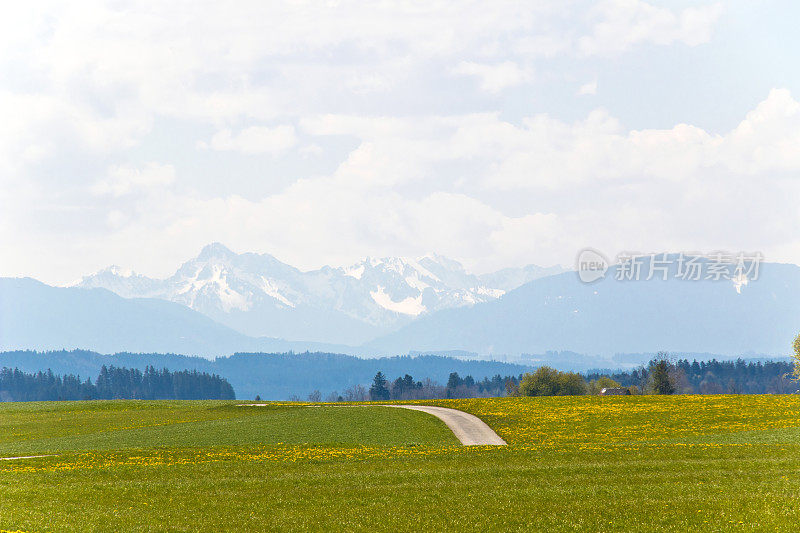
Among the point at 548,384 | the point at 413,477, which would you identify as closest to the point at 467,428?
the point at 413,477

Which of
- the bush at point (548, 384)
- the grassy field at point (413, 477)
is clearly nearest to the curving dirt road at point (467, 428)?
the grassy field at point (413, 477)

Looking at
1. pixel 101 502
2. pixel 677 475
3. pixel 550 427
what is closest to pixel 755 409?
pixel 550 427

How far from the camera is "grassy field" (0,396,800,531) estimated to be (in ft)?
100

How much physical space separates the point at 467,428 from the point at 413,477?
32383 millimetres

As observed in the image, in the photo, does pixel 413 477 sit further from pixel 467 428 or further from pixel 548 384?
pixel 548 384

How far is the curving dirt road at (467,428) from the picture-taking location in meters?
64.1

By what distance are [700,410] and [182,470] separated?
59.4 meters

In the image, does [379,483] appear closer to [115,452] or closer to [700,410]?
[115,452]

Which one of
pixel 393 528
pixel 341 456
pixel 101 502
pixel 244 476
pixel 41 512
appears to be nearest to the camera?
pixel 393 528

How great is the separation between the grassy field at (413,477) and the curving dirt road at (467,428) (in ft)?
5.13

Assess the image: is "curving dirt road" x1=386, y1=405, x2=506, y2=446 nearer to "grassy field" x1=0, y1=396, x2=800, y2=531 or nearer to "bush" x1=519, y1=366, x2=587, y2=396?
"grassy field" x1=0, y1=396, x2=800, y2=531

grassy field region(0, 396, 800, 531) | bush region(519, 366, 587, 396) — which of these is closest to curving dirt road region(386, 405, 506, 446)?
grassy field region(0, 396, 800, 531)

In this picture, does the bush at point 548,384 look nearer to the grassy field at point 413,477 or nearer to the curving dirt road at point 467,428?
the curving dirt road at point 467,428

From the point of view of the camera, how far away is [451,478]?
133 feet
